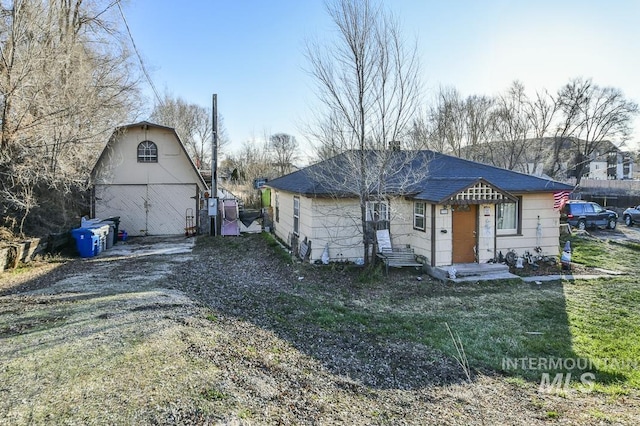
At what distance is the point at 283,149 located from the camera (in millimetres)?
38188

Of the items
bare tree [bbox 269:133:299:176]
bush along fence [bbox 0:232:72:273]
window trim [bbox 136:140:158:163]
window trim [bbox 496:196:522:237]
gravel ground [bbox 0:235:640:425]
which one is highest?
bare tree [bbox 269:133:299:176]

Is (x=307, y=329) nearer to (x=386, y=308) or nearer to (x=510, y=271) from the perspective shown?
(x=386, y=308)

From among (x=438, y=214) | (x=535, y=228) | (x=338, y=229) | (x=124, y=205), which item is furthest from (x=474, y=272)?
(x=124, y=205)

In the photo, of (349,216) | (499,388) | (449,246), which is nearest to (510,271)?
(449,246)

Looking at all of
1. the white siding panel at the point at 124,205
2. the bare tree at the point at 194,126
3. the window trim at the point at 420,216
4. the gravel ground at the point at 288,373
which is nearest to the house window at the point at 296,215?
the window trim at the point at 420,216

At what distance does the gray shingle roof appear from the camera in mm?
10252

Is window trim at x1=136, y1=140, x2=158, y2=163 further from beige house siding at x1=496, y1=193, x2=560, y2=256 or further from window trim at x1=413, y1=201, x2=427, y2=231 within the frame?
beige house siding at x1=496, y1=193, x2=560, y2=256

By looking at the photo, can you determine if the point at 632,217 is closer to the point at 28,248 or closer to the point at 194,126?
the point at 28,248

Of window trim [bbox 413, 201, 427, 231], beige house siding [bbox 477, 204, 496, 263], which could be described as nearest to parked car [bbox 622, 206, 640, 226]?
beige house siding [bbox 477, 204, 496, 263]

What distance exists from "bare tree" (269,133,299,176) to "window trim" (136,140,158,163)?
53.9ft

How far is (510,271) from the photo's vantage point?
10969 millimetres

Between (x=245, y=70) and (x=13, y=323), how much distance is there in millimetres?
14410

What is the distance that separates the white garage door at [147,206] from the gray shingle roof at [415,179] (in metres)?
6.24

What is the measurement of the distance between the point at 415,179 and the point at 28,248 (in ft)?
34.2
